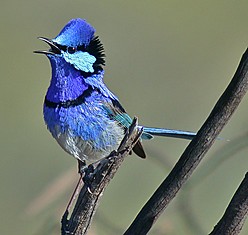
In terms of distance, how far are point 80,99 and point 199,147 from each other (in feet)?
2.39

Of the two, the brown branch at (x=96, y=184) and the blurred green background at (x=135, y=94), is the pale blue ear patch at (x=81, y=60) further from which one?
the brown branch at (x=96, y=184)

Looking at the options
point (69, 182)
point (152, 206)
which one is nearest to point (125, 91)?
point (69, 182)

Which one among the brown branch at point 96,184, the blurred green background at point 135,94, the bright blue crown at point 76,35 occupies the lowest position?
the blurred green background at point 135,94

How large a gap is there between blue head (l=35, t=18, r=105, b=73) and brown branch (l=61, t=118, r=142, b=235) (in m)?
0.48

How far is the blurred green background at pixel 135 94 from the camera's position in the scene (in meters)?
4.48

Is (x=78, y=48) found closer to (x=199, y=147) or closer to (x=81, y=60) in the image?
(x=81, y=60)

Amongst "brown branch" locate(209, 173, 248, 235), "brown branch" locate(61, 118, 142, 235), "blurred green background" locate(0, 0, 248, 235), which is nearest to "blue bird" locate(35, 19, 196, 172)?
"blurred green background" locate(0, 0, 248, 235)

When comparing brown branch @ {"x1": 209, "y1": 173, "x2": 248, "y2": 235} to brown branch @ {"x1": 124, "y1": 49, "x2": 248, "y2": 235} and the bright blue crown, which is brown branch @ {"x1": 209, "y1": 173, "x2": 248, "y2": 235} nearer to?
brown branch @ {"x1": 124, "y1": 49, "x2": 248, "y2": 235}

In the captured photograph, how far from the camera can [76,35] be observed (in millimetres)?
2770

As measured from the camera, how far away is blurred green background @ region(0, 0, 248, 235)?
4484mm

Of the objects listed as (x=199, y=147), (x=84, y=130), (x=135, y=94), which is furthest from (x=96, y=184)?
(x=135, y=94)

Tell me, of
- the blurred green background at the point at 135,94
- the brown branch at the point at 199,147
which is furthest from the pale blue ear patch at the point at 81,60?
the brown branch at the point at 199,147

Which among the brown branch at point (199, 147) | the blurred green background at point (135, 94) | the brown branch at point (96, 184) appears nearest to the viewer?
the brown branch at point (199, 147)

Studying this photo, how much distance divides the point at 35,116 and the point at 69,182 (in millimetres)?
3145
